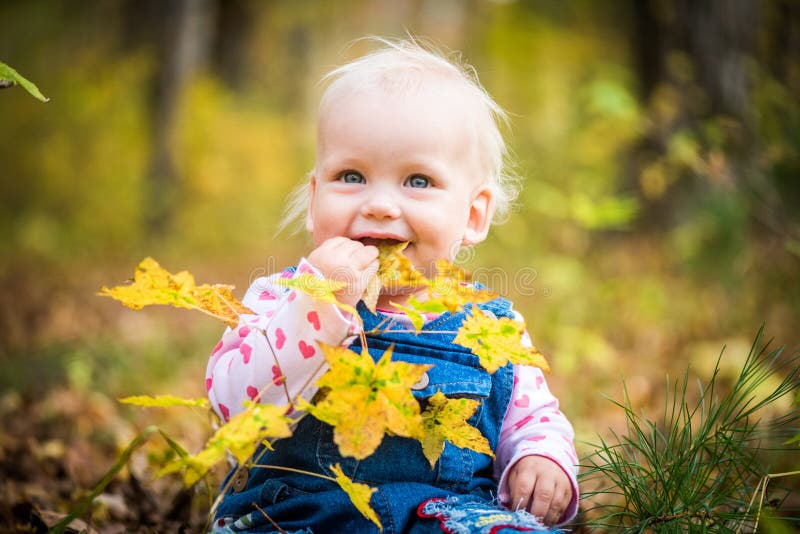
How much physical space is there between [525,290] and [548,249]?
735mm

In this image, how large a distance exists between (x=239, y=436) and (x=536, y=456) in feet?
2.67

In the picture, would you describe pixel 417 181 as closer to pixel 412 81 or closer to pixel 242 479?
pixel 412 81

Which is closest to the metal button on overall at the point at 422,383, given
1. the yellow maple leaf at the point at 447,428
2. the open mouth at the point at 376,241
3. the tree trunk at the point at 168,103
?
the yellow maple leaf at the point at 447,428

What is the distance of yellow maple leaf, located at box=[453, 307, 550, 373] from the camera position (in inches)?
53.2

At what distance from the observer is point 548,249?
6199 mm

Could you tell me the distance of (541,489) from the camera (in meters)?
1.63

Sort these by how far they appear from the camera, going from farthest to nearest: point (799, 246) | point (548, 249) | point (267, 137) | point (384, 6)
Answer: point (384, 6) < point (267, 137) < point (548, 249) < point (799, 246)

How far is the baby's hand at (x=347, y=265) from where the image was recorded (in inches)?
57.6

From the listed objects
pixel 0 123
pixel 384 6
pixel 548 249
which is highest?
pixel 384 6

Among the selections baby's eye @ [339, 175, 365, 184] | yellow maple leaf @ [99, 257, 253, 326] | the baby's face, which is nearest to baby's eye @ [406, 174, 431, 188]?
the baby's face

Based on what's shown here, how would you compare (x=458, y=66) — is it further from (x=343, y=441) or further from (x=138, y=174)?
(x=138, y=174)

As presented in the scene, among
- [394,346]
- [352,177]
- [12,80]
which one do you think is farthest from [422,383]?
[12,80]

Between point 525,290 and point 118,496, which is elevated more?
point 525,290

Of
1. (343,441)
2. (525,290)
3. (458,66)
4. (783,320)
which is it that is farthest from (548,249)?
(343,441)
